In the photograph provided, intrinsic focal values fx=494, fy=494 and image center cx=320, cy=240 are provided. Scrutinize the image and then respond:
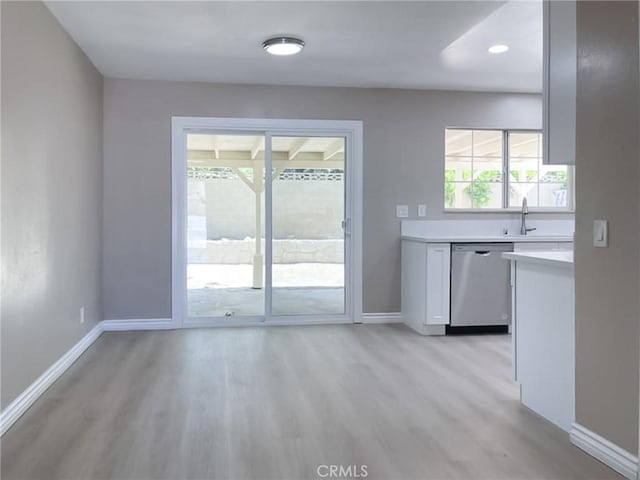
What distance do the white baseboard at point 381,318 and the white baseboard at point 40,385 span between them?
2.52 meters

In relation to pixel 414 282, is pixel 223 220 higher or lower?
higher

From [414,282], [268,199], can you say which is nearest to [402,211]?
[414,282]

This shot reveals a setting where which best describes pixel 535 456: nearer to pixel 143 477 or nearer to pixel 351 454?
pixel 351 454

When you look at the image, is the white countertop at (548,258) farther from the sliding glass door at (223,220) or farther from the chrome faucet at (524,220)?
the sliding glass door at (223,220)

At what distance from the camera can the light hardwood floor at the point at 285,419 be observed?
207 cm

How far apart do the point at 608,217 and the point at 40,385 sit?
310 centimetres

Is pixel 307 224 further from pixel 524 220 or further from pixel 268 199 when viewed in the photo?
pixel 524 220

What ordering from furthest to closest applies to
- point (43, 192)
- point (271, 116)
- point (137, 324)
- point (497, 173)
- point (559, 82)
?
point (497, 173)
point (271, 116)
point (137, 324)
point (43, 192)
point (559, 82)

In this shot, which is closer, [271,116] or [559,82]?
[559,82]

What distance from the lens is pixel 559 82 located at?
2457 millimetres

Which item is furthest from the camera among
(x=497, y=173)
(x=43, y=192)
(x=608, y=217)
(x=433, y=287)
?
(x=497, y=173)

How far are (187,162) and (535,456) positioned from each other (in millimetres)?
3878

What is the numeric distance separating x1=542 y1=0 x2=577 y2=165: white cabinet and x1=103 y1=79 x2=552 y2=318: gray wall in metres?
2.47

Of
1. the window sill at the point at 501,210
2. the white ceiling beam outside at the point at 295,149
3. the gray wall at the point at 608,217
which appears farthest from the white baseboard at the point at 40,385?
the window sill at the point at 501,210
